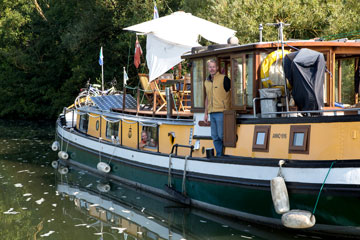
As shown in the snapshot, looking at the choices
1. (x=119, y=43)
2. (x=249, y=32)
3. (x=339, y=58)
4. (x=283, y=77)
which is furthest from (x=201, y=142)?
(x=119, y=43)

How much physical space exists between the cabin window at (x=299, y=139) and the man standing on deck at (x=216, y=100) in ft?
5.44

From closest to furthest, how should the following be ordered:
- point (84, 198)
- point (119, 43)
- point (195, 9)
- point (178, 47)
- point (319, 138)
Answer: point (319, 138)
point (84, 198)
point (178, 47)
point (195, 9)
point (119, 43)

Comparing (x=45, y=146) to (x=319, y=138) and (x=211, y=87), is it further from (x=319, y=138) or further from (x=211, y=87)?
(x=319, y=138)

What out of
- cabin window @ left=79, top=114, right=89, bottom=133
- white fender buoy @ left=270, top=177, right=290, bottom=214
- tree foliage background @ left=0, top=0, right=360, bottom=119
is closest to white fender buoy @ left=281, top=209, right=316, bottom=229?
white fender buoy @ left=270, top=177, right=290, bottom=214

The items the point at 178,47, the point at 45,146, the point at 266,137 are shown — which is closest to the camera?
the point at 266,137

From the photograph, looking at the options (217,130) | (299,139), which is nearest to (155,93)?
(217,130)

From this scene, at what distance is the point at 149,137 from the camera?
44.3ft

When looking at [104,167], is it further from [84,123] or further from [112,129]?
[84,123]

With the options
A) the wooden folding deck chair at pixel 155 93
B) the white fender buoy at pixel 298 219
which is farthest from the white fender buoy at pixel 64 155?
the white fender buoy at pixel 298 219

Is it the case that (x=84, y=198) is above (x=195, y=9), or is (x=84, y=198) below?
below

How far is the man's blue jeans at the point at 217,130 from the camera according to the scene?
10.5 meters

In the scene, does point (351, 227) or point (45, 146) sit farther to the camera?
point (45, 146)

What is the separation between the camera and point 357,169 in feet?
27.1

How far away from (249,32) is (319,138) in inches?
486
